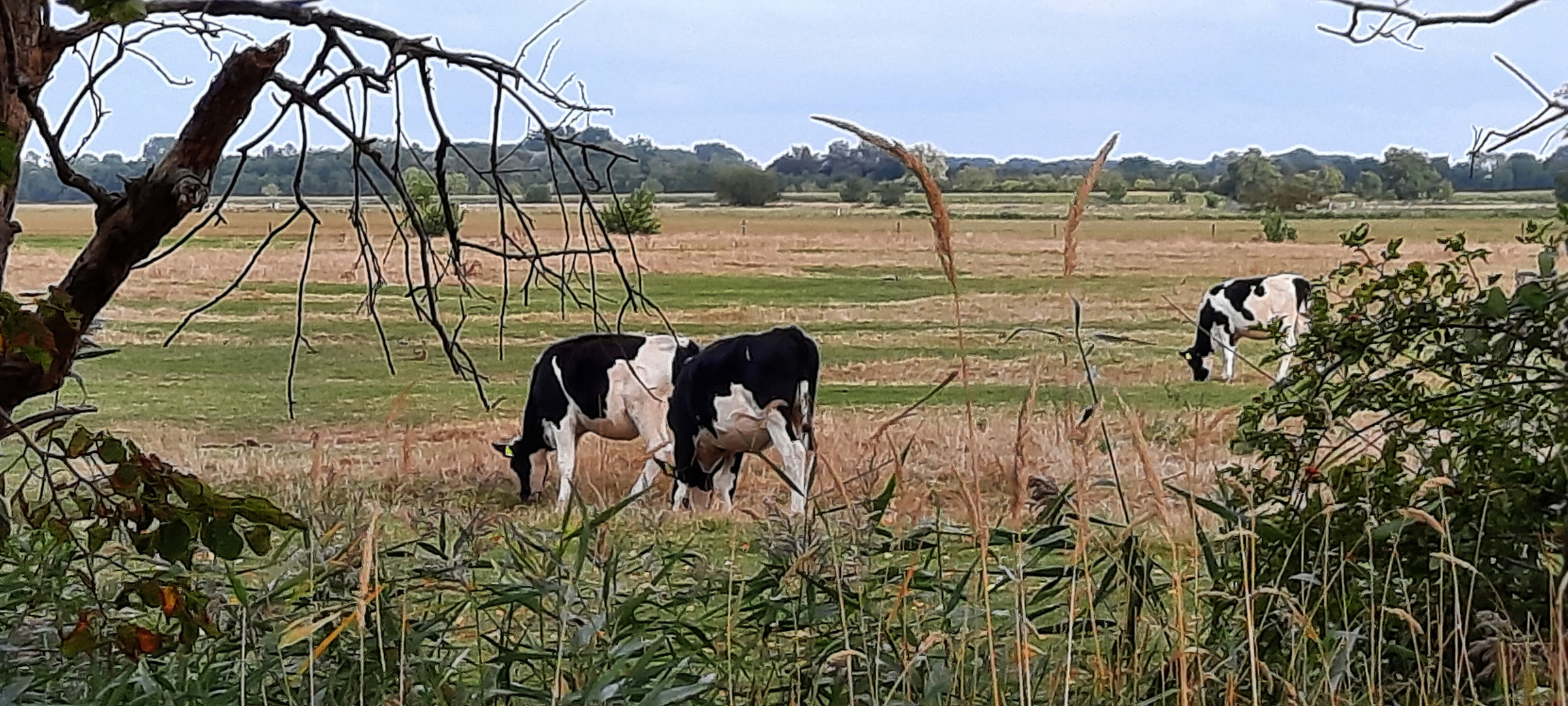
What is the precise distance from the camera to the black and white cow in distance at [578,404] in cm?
805

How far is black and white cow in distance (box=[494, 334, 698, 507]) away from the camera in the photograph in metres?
8.05

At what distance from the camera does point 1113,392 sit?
1549mm

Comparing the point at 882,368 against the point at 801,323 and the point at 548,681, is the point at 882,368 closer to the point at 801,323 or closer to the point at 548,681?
the point at 801,323

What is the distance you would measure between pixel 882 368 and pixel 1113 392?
33.5ft

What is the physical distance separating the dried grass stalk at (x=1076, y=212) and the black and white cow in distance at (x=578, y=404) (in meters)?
6.48

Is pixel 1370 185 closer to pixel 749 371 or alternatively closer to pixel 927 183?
pixel 749 371

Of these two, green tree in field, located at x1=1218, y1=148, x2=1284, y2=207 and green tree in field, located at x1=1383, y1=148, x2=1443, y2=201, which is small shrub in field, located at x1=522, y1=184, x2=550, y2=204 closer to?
green tree in field, located at x1=1383, y1=148, x2=1443, y2=201

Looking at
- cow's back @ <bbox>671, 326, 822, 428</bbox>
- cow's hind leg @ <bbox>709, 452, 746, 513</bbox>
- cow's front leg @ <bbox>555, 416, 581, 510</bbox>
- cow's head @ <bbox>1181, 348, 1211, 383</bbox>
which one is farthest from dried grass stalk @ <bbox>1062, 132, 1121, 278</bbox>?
cow's head @ <bbox>1181, 348, 1211, 383</bbox>

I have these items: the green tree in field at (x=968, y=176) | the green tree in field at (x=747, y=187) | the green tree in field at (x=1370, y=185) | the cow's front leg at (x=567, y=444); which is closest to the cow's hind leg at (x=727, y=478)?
the cow's front leg at (x=567, y=444)

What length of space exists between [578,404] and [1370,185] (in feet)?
35.3

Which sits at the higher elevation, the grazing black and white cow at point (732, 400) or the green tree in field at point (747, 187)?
the green tree in field at point (747, 187)

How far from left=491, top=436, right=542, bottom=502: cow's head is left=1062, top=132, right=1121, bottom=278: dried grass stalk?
6650mm

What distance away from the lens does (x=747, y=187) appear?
1800 cm

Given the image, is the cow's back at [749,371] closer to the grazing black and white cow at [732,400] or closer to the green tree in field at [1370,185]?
the grazing black and white cow at [732,400]
